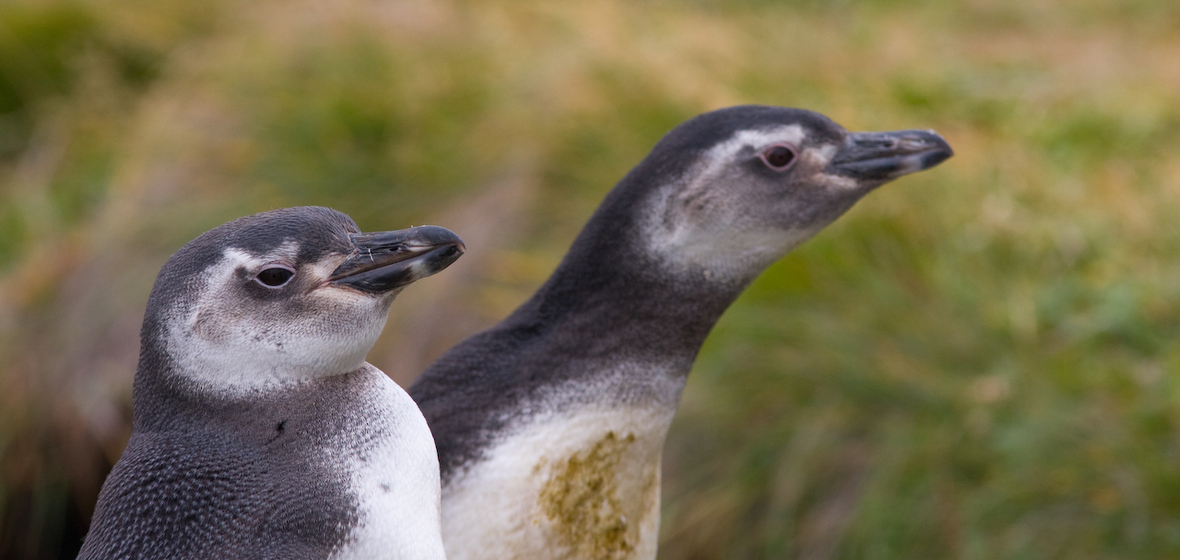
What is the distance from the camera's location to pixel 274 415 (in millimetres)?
1625

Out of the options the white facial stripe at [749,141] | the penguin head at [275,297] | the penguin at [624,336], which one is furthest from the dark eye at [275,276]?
the white facial stripe at [749,141]

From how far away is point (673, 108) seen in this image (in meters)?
4.84

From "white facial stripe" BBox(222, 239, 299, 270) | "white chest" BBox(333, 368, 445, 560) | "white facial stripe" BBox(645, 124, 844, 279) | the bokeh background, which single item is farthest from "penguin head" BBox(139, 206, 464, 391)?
the bokeh background

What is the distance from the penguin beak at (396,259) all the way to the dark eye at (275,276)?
6cm

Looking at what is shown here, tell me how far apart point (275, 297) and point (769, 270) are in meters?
2.73

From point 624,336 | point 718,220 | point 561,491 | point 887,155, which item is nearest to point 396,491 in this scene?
point 561,491

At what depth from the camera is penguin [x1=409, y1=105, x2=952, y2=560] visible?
1.98 meters

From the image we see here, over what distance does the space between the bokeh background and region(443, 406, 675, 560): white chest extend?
174 cm

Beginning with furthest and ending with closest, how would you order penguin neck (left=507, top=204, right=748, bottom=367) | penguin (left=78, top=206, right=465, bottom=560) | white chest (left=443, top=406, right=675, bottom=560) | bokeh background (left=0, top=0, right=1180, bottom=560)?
bokeh background (left=0, top=0, right=1180, bottom=560), penguin neck (left=507, top=204, right=748, bottom=367), white chest (left=443, top=406, right=675, bottom=560), penguin (left=78, top=206, right=465, bottom=560)

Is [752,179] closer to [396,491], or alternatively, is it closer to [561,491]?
[561,491]

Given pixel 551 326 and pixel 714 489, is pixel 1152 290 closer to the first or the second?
pixel 714 489

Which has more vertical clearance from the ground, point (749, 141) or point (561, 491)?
point (749, 141)

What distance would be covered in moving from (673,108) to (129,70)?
3652 millimetres

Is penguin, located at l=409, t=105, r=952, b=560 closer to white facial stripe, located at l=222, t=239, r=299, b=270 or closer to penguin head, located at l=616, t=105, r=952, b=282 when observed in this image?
penguin head, located at l=616, t=105, r=952, b=282
